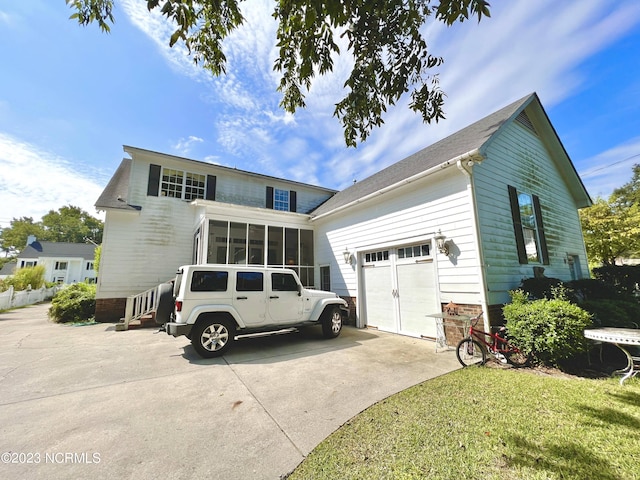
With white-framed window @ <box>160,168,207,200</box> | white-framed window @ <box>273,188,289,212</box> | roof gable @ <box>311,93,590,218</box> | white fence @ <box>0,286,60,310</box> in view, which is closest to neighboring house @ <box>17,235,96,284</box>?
white fence @ <box>0,286,60,310</box>

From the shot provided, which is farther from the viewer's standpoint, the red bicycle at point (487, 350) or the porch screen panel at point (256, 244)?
the porch screen panel at point (256, 244)

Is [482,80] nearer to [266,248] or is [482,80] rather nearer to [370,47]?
[370,47]

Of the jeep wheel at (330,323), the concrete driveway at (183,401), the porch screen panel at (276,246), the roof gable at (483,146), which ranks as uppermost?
the roof gable at (483,146)

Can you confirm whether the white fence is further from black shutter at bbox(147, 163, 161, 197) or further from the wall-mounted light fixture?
the wall-mounted light fixture

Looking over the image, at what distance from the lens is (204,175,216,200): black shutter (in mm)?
12367

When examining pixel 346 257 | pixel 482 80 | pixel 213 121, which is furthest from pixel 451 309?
pixel 213 121

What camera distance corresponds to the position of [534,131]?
8.80 meters

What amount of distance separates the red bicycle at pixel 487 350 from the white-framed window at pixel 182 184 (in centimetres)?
1235

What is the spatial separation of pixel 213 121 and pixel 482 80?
29.3 ft

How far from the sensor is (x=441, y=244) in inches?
248

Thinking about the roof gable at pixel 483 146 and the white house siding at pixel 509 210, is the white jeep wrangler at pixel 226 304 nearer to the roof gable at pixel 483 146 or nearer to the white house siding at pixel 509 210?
the roof gable at pixel 483 146

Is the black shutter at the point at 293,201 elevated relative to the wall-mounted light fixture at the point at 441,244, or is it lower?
elevated

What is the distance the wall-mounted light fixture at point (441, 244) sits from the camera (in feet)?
20.5

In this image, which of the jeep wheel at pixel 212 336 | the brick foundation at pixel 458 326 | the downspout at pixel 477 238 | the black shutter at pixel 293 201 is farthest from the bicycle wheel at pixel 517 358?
the black shutter at pixel 293 201
